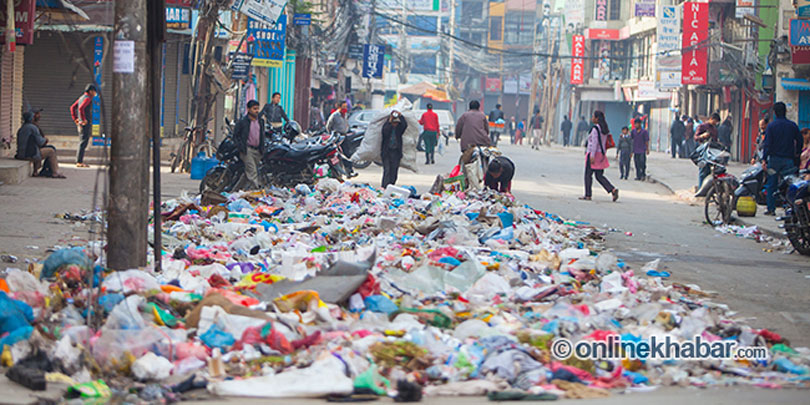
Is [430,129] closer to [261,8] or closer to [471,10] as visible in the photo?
[261,8]

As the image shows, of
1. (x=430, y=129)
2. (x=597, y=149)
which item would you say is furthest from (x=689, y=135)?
(x=597, y=149)

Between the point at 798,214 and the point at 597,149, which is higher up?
the point at 597,149

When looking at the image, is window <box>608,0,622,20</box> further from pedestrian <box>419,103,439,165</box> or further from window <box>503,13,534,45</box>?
pedestrian <box>419,103,439,165</box>

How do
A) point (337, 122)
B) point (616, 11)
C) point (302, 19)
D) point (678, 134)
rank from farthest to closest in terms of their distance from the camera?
point (616, 11)
point (678, 134)
point (302, 19)
point (337, 122)

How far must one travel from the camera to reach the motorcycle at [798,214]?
37.7ft

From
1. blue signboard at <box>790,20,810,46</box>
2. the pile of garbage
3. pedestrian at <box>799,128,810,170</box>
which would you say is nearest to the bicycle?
pedestrian at <box>799,128,810,170</box>

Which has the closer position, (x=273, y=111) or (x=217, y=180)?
(x=217, y=180)

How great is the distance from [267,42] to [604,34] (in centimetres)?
3662

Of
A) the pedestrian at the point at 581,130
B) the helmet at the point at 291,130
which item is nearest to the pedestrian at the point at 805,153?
the helmet at the point at 291,130

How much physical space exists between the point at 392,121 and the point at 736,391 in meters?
12.8

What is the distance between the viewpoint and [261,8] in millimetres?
23000

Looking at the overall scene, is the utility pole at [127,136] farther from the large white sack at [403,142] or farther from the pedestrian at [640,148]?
the pedestrian at [640,148]

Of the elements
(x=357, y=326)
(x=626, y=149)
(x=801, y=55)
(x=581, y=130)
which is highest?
(x=801, y=55)

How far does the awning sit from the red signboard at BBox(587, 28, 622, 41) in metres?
33.5
